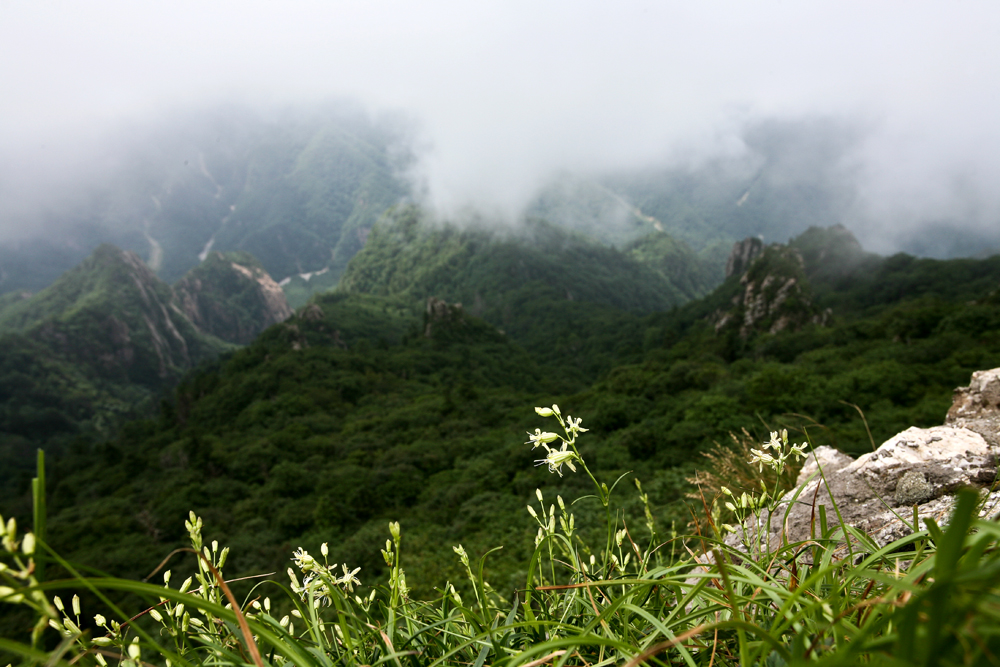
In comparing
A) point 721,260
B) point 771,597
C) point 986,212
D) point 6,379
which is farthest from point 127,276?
point 986,212

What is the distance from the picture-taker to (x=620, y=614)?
5.65ft

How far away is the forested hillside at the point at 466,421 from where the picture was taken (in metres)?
19.5

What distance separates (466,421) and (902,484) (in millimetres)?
39759

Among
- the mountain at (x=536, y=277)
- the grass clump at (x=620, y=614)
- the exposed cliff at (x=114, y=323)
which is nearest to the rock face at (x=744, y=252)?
the mountain at (x=536, y=277)

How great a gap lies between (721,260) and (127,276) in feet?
655

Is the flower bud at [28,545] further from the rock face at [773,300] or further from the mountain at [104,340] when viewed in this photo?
the mountain at [104,340]

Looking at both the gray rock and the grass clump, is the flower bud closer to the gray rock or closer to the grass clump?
the grass clump

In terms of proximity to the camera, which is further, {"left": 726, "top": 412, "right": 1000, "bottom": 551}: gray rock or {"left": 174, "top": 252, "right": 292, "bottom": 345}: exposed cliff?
{"left": 174, "top": 252, "right": 292, "bottom": 345}: exposed cliff

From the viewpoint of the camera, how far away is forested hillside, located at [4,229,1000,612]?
1945 cm

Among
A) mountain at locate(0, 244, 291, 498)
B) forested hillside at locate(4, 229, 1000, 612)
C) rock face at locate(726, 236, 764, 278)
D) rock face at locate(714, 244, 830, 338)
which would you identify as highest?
rock face at locate(726, 236, 764, 278)

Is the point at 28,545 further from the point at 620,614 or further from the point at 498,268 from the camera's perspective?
the point at 498,268

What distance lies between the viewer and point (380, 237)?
162750 mm

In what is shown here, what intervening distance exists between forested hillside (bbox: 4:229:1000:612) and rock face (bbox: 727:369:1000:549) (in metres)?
0.66

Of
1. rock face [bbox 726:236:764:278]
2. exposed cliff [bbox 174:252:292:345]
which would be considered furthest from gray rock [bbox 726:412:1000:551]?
exposed cliff [bbox 174:252:292:345]
